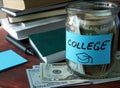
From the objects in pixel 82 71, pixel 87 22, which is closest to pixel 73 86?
pixel 82 71

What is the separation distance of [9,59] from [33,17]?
0.55ft

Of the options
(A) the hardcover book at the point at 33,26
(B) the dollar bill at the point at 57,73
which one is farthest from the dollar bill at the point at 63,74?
(A) the hardcover book at the point at 33,26

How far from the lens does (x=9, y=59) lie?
0.62m

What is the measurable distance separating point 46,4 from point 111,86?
1.11 feet

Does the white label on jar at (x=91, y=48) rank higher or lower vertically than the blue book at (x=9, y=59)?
higher

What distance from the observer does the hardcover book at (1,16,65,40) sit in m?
0.72

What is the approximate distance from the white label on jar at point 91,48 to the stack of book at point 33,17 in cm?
23

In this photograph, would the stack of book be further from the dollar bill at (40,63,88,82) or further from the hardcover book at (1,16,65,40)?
the dollar bill at (40,63,88,82)

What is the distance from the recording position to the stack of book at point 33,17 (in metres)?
0.71

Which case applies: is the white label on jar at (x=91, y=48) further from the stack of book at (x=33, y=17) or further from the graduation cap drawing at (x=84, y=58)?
the stack of book at (x=33, y=17)

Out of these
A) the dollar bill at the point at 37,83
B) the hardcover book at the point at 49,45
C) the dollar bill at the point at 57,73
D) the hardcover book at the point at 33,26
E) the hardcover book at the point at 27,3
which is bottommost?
the dollar bill at the point at 37,83

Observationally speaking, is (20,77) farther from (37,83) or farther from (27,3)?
(27,3)

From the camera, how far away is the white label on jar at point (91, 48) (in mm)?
502

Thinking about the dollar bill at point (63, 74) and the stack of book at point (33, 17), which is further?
the stack of book at point (33, 17)
